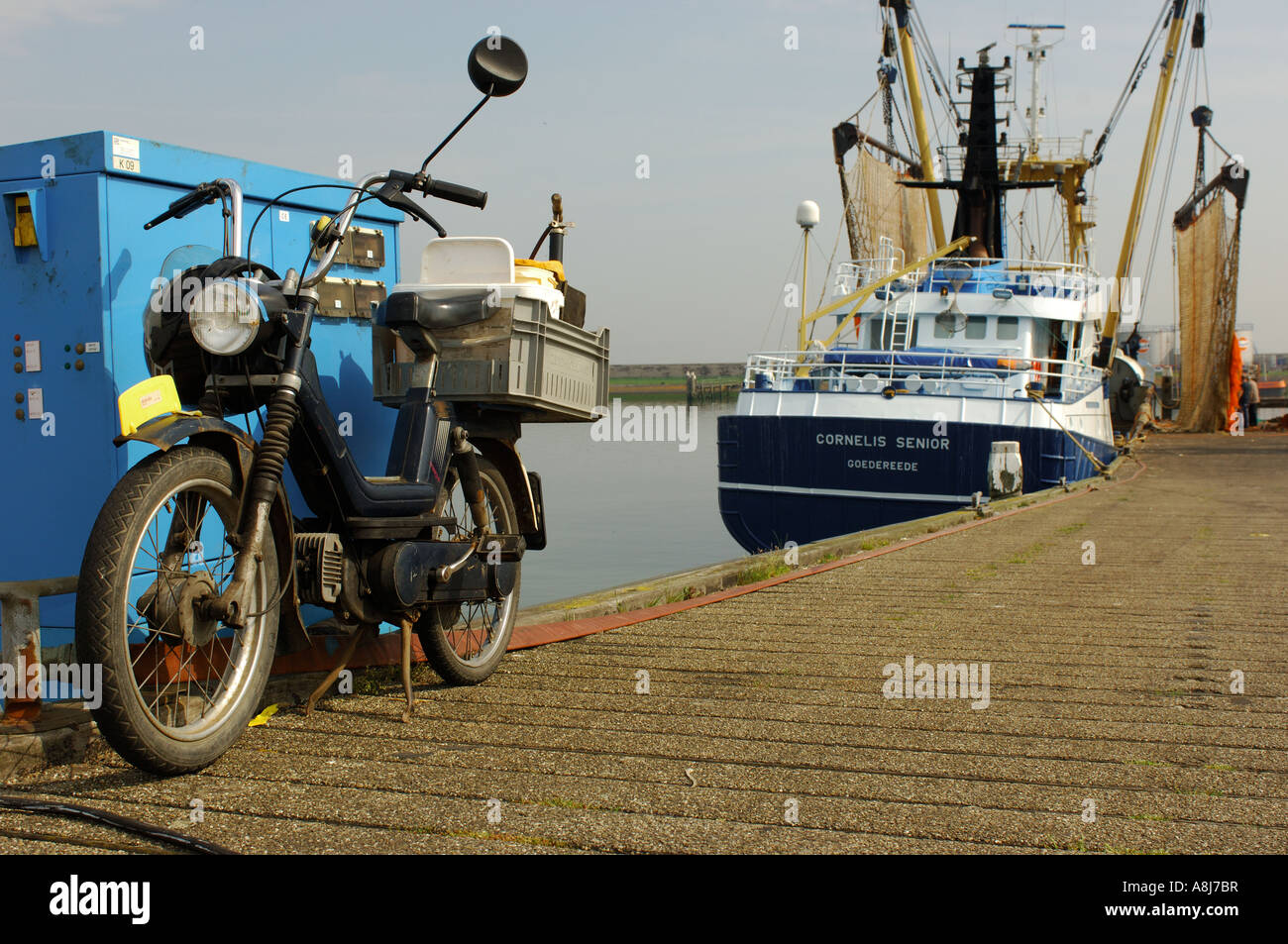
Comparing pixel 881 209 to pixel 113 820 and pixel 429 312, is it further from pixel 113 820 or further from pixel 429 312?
pixel 113 820

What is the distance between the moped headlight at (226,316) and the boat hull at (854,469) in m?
13.3

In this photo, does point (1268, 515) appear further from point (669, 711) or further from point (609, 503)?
point (609, 503)

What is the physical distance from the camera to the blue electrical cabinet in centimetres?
402

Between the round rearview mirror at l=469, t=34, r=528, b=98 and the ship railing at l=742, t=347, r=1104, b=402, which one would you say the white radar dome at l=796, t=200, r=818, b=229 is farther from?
the round rearview mirror at l=469, t=34, r=528, b=98

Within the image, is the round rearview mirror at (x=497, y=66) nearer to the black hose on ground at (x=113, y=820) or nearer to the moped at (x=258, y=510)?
the moped at (x=258, y=510)


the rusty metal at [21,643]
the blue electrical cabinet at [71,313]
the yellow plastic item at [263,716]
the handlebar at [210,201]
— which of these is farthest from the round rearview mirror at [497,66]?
the yellow plastic item at [263,716]

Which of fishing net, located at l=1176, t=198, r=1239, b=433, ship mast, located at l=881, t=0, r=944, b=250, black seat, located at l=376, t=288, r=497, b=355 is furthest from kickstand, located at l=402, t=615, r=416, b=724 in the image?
fishing net, located at l=1176, t=198, r=1239, b=433

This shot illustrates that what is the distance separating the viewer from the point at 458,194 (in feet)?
13.1

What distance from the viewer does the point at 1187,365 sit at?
35.7 meters

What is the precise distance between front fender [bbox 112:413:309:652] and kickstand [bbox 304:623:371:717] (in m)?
0.25

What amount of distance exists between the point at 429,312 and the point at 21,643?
163 cm

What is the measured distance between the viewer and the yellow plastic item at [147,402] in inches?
119
